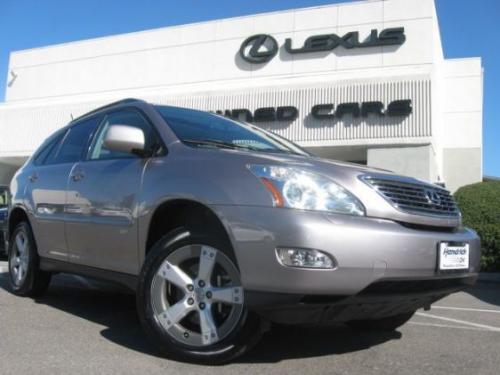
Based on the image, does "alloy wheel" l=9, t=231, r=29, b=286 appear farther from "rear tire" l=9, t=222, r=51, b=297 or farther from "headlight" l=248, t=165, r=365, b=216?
"headlight" l=248, t=165, r=365, b=216

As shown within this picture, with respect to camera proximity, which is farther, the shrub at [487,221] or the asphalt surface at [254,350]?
the shrub at [487,221]

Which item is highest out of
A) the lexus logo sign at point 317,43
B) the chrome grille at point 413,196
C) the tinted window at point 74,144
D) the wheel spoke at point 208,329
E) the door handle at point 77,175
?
the lexus logo sign at point 317,43

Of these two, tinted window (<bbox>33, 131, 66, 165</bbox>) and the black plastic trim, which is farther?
tinted window (<bbox>33, 131, 66, 165</bbox>)

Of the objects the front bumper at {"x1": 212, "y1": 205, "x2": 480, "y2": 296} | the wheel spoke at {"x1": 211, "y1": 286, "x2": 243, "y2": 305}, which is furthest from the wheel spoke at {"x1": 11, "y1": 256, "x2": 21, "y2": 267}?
the front bumper at {"x1": 212, "y1": 205, "x2": 480, "y2": 296}

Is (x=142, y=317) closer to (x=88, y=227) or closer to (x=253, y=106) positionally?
(x=88, y=227)

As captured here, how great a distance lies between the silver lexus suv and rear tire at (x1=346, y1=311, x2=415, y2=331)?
0.02 metres

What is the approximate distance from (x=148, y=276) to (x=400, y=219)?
148 cm

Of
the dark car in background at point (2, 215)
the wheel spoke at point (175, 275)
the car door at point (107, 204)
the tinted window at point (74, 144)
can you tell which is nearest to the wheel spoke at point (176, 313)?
the wheel spoke at point (175, 275)

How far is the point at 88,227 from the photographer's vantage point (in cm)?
391

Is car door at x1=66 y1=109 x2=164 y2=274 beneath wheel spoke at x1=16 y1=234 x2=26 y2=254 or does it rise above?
above

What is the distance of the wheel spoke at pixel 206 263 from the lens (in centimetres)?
298

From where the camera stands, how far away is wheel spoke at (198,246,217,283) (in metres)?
2.98

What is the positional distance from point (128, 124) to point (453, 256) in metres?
2.48

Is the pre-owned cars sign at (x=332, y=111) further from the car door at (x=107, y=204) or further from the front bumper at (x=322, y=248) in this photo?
the front bumper at (x=322, y=248)
